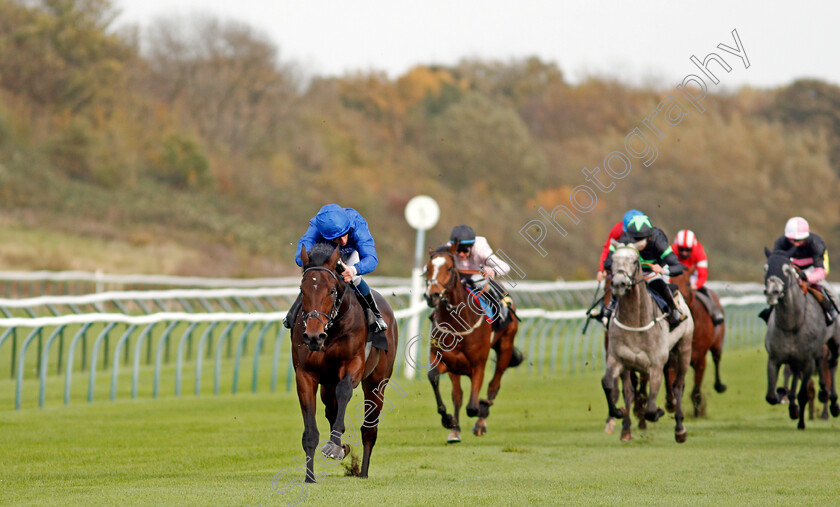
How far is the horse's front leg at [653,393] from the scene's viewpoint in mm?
9398

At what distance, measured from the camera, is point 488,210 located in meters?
38.8

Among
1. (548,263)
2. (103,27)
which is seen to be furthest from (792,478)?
(103,27)

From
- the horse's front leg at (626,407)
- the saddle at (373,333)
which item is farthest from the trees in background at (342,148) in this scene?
the saddle at (373,333)

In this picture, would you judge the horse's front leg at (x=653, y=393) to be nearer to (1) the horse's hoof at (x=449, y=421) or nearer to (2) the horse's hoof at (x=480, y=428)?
(2) the horse's hoof at (x=480, y=428)

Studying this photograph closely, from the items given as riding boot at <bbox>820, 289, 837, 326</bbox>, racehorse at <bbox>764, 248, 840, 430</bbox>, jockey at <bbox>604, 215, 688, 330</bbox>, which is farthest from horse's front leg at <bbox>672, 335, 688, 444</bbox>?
riding boot at <bbox>820, 289, 837, 326</bbox>

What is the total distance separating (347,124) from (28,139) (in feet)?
37.1

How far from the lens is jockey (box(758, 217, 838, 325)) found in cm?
1072

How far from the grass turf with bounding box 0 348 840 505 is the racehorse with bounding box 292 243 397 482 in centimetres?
30

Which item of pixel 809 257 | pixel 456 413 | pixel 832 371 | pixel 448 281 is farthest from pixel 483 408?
pixel 832 371

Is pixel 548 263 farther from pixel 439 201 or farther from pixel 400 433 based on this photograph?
pixel 400 433

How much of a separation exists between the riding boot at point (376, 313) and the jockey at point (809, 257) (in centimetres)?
473

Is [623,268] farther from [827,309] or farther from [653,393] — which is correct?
[827,309]

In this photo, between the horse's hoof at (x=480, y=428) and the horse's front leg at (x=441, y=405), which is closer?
the horse's front leg at (x=441, y=405)

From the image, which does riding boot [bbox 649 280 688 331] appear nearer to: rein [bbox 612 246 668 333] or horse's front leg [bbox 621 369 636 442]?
rein [bbox 612 246 668 333]
